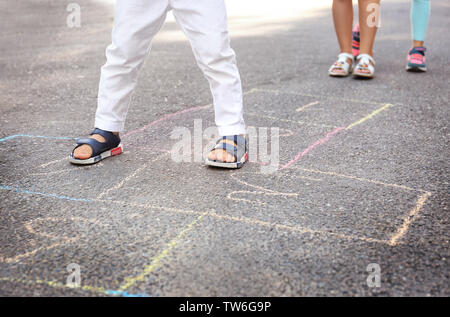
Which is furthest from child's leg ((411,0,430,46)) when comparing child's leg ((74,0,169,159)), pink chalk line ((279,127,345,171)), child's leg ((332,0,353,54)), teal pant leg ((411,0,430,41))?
child's leg ((74,0,169,159))

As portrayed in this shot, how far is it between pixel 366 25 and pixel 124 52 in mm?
2571

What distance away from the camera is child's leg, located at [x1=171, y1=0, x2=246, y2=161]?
264cm

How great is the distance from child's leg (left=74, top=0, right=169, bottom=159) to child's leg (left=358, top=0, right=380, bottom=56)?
7.60ft

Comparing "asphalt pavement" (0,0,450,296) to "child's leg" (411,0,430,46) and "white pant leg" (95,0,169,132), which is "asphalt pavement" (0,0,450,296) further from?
"child's leg" (411,0,430,46)

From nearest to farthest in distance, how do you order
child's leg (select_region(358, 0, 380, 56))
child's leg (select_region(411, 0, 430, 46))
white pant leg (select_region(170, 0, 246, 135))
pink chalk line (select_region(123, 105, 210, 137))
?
white pant leg (select_region(170, 0, 246, 135)), pink chalk line (select_region(123, 105, 210, 137)), child's leg (select_region(358, 0, 380, 56)), child's leg (select_region(411, 0, 430, 46))

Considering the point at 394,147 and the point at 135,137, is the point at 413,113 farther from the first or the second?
the point at 135,137

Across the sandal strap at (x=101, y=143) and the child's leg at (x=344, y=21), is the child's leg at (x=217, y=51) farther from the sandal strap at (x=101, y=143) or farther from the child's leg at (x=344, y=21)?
the child's leg at (x=344, y=21)

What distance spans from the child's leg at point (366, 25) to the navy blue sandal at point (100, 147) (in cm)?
257

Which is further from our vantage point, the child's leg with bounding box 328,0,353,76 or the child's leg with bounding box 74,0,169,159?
the child's leg with bounding box 328,0,353,76

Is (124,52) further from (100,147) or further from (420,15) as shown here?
(420,15)

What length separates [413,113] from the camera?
3.71 m

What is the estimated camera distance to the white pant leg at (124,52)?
8.75 ft

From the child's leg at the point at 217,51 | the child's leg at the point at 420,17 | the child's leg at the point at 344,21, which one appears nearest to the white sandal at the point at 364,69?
the child's leg at the point at 344,21
